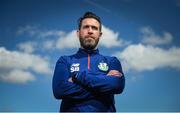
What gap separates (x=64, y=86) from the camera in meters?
2.26

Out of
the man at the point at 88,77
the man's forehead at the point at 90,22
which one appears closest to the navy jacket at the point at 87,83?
the man at the point at 88,77

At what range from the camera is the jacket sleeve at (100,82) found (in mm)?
2195

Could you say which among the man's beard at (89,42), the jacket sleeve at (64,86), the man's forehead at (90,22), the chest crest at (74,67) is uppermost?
the man's forehead at (90,22)

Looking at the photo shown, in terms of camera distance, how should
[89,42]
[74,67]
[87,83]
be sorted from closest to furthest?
[87,83], [74,67], [89,42]

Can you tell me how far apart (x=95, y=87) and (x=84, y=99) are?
13 cm

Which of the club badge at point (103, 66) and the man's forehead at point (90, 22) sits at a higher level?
the man's forehead at point (90, 22)

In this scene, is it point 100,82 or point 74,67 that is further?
point 74,67

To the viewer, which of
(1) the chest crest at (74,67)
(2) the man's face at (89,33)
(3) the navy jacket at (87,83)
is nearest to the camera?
(3) the navy jacket at (87,83)

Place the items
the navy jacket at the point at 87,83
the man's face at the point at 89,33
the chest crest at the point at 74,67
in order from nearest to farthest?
the navy jacket at the point at 87,83
the chest crest at the point at 74,67
the man's face at the point at 89,33

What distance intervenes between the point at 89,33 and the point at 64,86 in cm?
52

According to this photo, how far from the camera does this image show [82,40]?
8.13ft

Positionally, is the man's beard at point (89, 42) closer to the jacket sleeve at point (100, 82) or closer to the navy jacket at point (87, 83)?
the navy jacket at point (87, 83)

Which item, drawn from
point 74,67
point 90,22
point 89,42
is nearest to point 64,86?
point 74,67

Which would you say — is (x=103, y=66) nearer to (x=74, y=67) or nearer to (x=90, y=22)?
(x=74, y=67)
